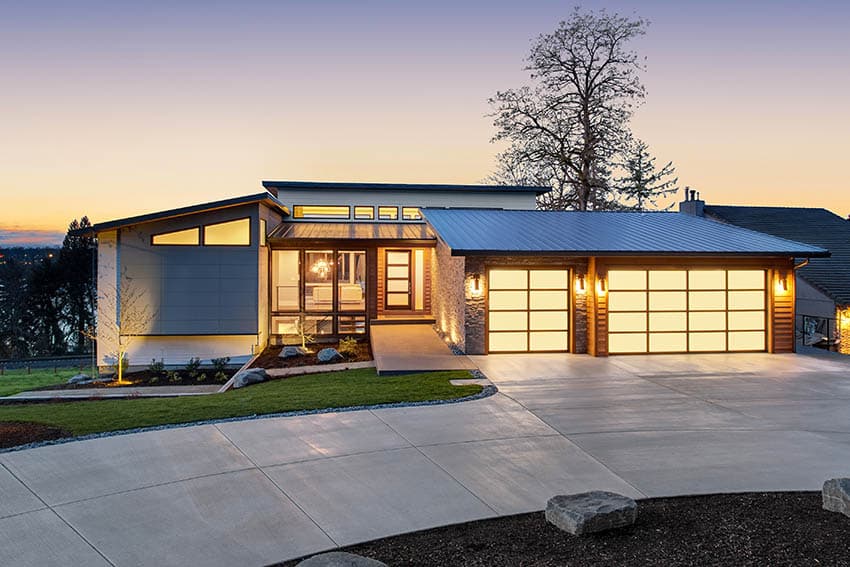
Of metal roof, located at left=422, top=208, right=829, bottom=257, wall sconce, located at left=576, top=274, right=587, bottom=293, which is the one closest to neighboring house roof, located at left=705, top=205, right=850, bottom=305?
metal roof, located at left=422, top=208, right=829, bottom=257

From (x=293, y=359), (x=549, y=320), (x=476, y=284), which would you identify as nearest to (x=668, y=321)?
(x=549, y=320)

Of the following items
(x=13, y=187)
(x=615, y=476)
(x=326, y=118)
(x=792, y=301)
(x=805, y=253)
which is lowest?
(x=615, y=476)

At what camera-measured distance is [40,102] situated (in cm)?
2177

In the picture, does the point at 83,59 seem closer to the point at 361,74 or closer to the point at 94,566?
the point at 361,74

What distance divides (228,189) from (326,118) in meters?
10.3

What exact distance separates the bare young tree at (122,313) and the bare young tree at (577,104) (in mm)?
18742

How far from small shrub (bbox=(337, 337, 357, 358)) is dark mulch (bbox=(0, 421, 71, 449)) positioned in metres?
8.67

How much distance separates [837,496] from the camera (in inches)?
192

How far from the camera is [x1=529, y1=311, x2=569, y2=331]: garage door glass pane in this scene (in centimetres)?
1459

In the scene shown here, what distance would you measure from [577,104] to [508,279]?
1760 cm

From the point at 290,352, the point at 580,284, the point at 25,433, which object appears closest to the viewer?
the point at 25,433

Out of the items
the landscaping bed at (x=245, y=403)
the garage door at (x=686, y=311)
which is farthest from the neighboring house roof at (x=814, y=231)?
the landscaping bed at (x=245, y=403)

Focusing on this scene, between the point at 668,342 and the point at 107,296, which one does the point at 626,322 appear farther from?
the point at 107,296

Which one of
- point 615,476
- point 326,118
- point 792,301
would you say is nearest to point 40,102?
point 326,118
